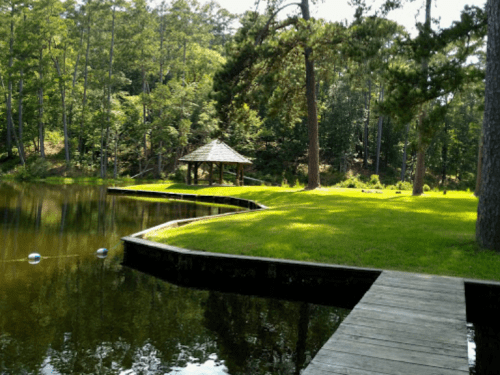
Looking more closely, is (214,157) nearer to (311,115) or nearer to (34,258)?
(311,115)

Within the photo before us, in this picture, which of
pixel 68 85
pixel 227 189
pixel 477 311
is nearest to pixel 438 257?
pixel 477 311

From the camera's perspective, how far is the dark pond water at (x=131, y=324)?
4.83 meters

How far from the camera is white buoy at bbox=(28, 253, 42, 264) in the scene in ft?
29.9

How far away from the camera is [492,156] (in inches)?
318

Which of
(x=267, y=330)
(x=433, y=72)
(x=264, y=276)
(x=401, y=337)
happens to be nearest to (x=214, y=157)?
(x=433, y=72)

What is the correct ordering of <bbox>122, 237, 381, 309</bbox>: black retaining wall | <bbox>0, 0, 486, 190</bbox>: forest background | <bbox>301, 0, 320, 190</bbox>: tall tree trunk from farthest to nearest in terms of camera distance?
<bbox>0, 0, 486, 190</bbox>: forest background < <bbox>301, 0, 320, 190</bbox>: tall tree trunk < <bbox>122, 237, 381, 309</bbox>: black retaining wall

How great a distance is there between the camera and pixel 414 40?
1391cm

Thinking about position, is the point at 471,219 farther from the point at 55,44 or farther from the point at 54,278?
the point at 55,44

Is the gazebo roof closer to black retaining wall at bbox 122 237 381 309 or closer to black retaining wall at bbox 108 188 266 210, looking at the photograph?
black retaining wall at bbox 108 188 266 210

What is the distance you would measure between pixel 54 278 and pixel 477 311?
6811 millimetres

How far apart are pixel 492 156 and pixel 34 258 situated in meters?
8.86

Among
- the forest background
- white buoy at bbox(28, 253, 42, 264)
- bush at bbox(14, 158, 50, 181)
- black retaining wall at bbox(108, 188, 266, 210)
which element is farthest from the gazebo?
white buoy at bbox(28, 253, 42, 264)

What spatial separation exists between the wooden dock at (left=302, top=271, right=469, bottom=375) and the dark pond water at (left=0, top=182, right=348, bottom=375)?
0.88 metres

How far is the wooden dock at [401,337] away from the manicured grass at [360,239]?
65.4 inches
